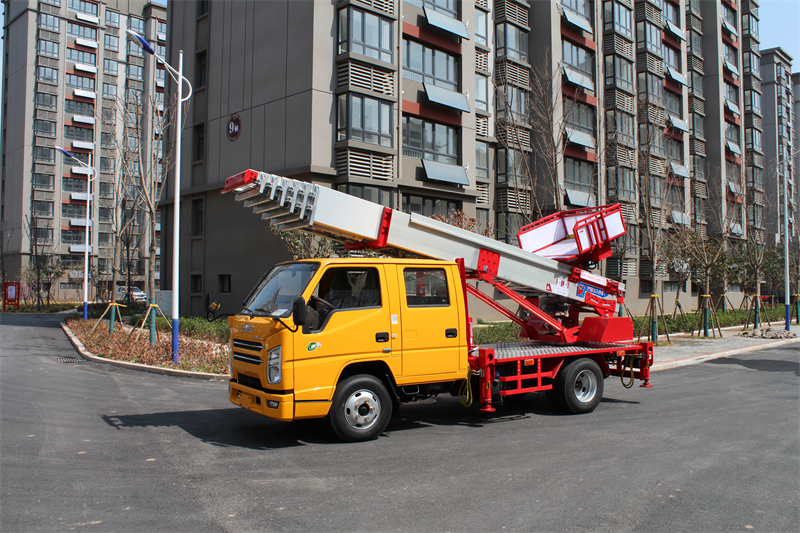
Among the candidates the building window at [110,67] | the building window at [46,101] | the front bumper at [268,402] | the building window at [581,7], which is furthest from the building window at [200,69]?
the building window at [110,67]

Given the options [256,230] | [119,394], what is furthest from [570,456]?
[256,230]

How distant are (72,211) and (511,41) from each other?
2096 inches

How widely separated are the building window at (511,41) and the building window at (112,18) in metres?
55.7

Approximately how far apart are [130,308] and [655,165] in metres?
34.5

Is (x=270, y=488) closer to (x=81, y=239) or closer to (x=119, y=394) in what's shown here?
(x=119, y=394)

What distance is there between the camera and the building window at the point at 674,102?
44031mm

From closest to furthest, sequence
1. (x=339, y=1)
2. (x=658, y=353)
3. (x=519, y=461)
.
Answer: (x=519, y=461)
(x=658, y=353)
(x=339, y=1)

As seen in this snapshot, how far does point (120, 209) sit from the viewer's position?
1091 inches

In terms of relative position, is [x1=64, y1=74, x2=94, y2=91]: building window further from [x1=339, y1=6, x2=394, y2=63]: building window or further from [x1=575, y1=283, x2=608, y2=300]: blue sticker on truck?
[x1=575, y1=283, x2=608, y2=300]: blue sticker on truck

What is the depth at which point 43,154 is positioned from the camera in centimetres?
6228

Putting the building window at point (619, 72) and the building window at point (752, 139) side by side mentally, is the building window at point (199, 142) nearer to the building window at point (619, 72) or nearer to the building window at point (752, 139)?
the building window at point (619, 72)

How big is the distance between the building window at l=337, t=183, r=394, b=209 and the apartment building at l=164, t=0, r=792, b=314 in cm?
6

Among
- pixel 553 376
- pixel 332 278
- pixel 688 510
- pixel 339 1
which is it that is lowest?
pixel 688 510

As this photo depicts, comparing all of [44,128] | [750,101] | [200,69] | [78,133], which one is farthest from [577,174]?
[78,133]
